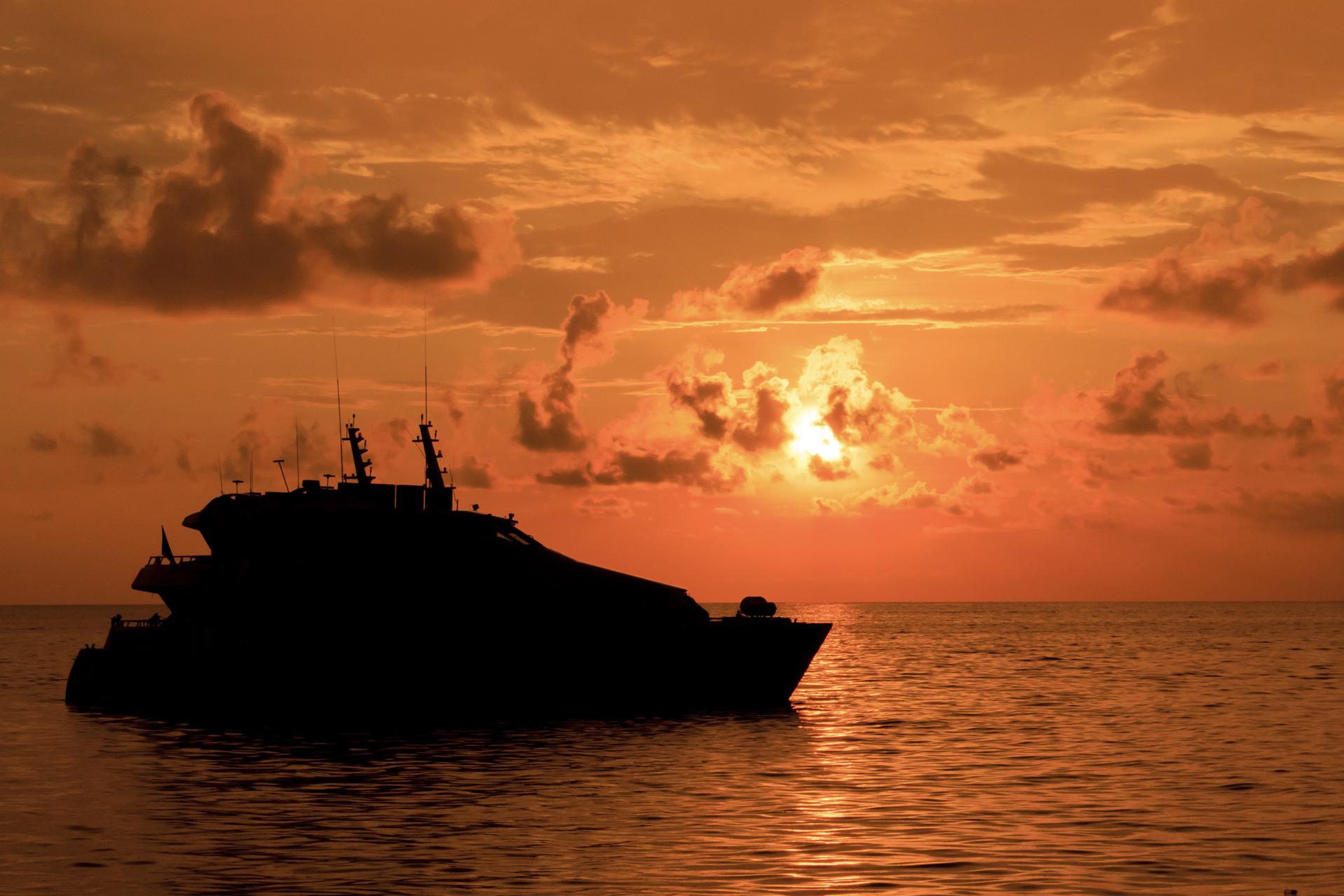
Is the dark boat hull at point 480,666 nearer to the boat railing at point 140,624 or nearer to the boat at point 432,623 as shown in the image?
the boat at point 432,623

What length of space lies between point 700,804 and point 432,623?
2018cm

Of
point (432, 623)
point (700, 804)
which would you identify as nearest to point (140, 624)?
point (432, 623)

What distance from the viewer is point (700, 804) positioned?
3106 cm

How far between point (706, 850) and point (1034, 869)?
5.77 m

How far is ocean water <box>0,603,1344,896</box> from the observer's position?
23391 millimetres

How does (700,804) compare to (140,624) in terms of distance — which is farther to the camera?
(140,624)

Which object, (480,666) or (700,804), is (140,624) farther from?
(700,804)

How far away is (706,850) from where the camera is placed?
25.5 m

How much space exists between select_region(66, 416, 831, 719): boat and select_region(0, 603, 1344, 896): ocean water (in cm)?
216

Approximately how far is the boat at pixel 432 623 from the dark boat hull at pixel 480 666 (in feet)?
0.18

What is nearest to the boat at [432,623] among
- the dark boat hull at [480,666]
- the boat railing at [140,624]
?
the dark boat hull at [480,666]

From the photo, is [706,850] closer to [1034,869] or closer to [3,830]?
[1034,869]

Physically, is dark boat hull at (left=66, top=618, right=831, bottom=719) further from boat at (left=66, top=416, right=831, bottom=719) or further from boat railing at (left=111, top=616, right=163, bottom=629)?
boat railing at (left=111, top=616, right=163, bottom=629)

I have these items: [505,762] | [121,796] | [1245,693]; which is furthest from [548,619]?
[1245,693]
